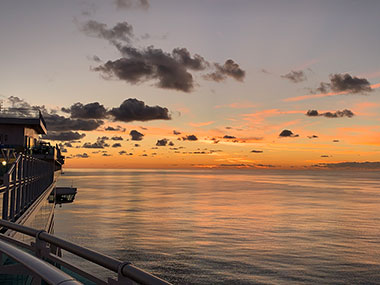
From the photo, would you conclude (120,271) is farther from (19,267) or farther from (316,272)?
(316,272)

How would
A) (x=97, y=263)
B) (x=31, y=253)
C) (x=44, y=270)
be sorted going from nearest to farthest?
(x=44, y=270), (x=97, y=263), (x=31, y=253)

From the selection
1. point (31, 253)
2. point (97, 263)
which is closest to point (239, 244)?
point (31, 253)

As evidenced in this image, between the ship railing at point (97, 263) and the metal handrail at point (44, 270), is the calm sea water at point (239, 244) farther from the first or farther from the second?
the metal handrail at point (44, 270)

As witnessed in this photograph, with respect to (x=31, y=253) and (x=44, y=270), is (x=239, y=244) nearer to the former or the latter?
(x=31, y=253)

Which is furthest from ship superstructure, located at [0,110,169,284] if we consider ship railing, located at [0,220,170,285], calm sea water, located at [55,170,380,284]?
calm sea water, located at [55,170,380,284]

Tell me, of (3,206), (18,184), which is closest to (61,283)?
(3,206)

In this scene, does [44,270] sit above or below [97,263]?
above

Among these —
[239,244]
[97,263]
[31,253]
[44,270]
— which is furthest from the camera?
[239,244]

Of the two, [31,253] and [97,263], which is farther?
[31,253]

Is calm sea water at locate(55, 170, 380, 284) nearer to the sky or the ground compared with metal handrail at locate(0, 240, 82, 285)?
nearer to the ground

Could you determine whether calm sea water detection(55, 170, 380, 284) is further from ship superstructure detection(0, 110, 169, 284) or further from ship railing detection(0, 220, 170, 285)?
ship railing detection(0, 220, 170, 285)

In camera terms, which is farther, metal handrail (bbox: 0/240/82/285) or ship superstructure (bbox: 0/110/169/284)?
ship superstructure (bbox: 0/110/169/284)

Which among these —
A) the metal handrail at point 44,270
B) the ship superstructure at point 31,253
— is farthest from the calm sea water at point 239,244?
the metal handrail at point 44,270

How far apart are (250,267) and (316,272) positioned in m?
6.28
